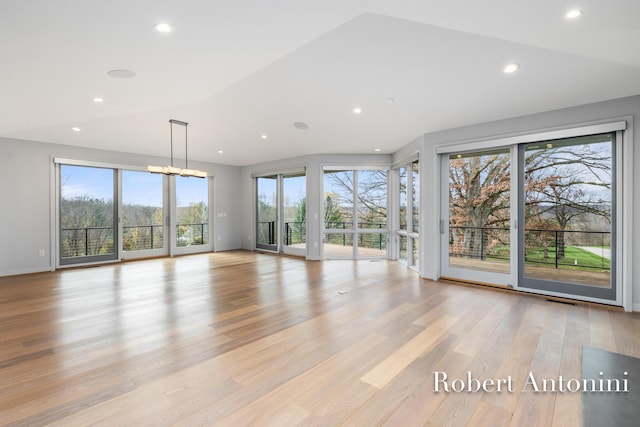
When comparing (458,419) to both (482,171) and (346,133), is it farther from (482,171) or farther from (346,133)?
(346,133)

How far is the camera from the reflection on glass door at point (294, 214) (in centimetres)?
784

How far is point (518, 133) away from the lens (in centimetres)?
434

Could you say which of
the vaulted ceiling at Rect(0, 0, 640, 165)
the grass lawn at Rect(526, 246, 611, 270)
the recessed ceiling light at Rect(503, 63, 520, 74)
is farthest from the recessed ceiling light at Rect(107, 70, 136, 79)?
the grass lawn at Rect(526, 246, 611, 270)

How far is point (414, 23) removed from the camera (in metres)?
2.73

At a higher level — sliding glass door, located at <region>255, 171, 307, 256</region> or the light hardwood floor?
sliding glass door, located at <region>255, 171, 307, 256</region>

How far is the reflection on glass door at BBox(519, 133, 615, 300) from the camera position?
388 cm

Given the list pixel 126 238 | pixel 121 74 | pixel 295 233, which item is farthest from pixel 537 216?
pixel 126 238

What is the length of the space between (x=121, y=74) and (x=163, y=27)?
1.18m

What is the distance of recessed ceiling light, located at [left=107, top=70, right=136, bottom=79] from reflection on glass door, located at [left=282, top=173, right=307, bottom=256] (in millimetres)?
4880

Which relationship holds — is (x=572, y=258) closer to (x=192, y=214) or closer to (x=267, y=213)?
(x=267, y=213)

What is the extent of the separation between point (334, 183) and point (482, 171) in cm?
342

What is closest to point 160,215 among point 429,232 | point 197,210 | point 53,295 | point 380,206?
point 197,210

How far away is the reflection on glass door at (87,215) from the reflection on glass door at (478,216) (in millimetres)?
7096

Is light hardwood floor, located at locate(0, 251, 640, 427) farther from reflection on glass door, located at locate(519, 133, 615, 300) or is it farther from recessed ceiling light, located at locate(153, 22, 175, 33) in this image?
recessed ceiling light, located at locate(153, 22, 175, 33)
